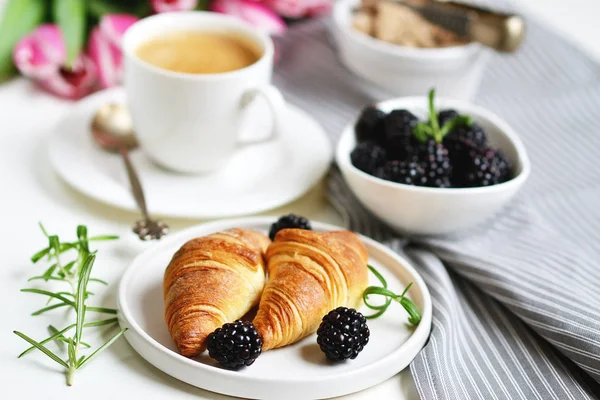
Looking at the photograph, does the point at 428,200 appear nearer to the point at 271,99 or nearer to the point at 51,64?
the point at 271,99

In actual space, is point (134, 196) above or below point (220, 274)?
below

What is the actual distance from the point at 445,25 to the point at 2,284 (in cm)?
96

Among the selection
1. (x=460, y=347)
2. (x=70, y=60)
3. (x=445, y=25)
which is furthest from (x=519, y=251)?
(x=70, y=60)

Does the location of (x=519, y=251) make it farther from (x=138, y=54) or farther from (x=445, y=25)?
(x=138, y=54)

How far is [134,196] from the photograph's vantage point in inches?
46.9

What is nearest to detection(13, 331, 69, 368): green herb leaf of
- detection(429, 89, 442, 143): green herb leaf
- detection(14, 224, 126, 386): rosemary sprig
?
detection(14, 224, 126, 386): rosemary sprig

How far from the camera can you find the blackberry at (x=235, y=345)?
83 cm

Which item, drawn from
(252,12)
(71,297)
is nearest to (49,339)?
(71,297)

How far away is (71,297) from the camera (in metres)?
1.00

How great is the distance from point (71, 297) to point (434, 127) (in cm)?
61

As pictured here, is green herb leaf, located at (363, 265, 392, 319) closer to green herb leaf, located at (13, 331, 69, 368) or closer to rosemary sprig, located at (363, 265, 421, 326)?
rosemary sprig, located at (363, 265, 421, 326)

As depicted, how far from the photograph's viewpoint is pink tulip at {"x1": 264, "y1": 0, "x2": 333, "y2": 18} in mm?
1723

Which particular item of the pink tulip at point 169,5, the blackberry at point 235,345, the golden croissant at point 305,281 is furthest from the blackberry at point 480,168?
the pink tulip at point 169,5

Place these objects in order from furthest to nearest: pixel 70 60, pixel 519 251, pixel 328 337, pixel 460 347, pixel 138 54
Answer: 1. pixel 70 60
2. pixel 138 54
3. pixel 519 251
4. pixel 460 347
5. pixel 328 337
